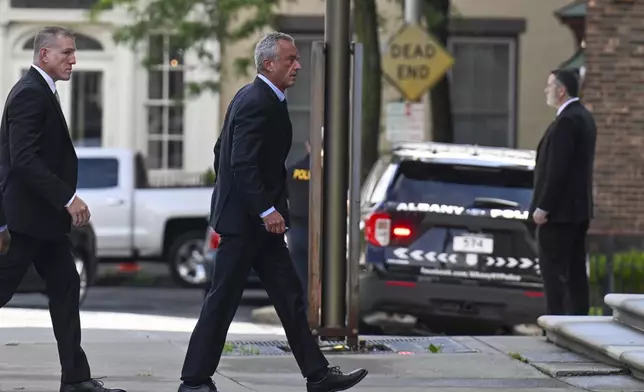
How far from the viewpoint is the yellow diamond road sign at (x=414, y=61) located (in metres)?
17.0

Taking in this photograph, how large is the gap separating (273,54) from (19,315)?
6152 millimetres

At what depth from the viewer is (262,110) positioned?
729 cm

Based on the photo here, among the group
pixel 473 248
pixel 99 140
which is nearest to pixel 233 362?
pixel 473 248

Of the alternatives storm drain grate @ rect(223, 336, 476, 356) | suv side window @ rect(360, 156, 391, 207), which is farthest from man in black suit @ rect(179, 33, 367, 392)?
suv side window @ rect(360, 156, 391, 207)

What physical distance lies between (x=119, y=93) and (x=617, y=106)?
11.8m

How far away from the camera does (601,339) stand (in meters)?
9.00

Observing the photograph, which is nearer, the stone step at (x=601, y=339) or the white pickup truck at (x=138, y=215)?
the stone step at (x=601, y=339)

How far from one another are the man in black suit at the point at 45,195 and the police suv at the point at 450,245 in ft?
14.8

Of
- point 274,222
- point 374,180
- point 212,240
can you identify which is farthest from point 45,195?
point 212,240

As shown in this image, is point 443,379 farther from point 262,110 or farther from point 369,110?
point 369,110

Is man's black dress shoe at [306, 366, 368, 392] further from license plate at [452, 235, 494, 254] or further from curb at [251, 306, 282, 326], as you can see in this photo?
curb at [251, 306, 282, 326]

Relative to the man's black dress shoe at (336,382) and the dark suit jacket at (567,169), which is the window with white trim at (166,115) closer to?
the dark suit jacket at (567,169)

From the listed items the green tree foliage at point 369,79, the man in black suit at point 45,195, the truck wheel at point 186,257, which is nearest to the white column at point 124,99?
the truck wheel at point 186,257

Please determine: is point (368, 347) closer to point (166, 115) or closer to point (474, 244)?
point (474, 244)
